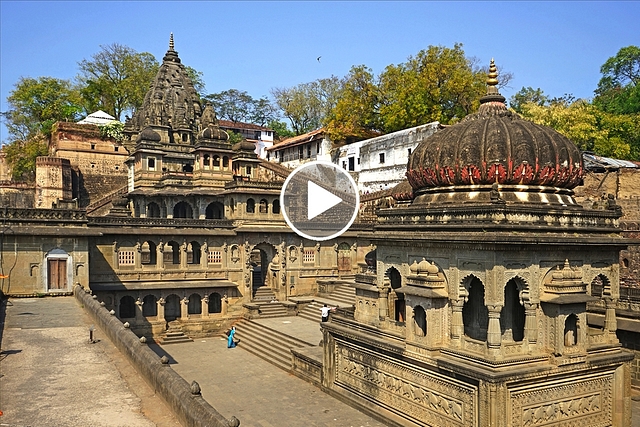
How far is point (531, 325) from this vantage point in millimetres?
13422

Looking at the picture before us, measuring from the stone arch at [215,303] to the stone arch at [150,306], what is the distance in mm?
3035

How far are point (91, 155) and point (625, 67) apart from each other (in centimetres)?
5206

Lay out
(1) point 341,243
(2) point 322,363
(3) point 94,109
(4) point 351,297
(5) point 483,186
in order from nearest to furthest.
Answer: (5) point 483,186 < (2) point 322,363 < (4) point 351,297 < (1) point 341,243 < (3) point 94,109

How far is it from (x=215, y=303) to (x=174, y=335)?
3176mm

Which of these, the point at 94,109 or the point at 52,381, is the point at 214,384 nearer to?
the point at 52,381

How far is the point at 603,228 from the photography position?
591 inches

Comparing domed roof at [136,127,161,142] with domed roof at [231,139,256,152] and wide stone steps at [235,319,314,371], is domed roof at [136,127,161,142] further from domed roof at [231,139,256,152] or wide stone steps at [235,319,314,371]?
wide stone steps at [235,319,314,371]

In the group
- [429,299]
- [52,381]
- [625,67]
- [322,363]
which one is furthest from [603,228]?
[625,67]

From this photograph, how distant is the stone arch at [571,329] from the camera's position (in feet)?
45.4

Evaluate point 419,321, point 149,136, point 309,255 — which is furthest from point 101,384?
point 149,136

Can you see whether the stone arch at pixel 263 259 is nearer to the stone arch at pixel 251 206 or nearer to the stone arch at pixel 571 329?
the stone arch at pixel 251 206

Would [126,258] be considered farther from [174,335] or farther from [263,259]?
[263,259]

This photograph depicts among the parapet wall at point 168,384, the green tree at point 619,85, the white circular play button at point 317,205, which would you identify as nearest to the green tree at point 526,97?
the green tree at point 619,85

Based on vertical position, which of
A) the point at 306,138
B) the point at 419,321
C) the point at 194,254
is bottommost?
the point at 419,321
